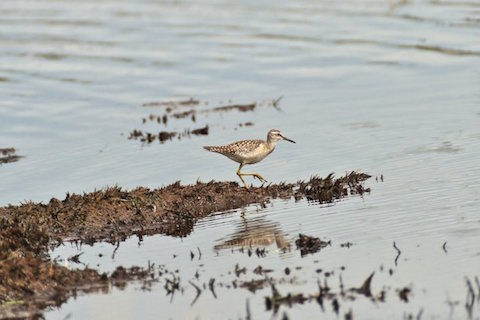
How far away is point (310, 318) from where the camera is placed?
11672 mm

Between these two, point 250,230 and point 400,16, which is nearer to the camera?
point 250,230

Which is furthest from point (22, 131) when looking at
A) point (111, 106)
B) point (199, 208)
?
point (199, 208)

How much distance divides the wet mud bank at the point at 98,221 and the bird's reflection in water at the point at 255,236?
0.89 meters

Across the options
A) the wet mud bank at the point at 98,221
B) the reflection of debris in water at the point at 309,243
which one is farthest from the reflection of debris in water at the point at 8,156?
the reflection of debris in water at the point at 309,243

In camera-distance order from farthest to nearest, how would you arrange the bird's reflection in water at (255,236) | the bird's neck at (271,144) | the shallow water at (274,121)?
1. the bird's neck at (271,144)
2. the bird's reflection in water at (255,236)
3. the shallow water at (274,121)

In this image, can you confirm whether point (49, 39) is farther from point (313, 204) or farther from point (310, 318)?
point (310, 318)

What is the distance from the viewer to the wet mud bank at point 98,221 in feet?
44.0

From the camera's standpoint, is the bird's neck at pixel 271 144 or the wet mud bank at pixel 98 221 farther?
the bird's neck at pixel 271 144

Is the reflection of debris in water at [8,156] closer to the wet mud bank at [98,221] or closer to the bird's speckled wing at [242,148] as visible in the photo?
the bird's speckled wing at [242,148]

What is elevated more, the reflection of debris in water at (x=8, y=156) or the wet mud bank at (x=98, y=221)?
the reflection of debris in water at (x=8, y=156)

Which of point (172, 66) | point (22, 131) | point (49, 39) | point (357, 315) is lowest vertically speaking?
point (357, 315)

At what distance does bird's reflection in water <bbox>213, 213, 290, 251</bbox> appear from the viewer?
15.2 metres

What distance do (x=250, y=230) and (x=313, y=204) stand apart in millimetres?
1818

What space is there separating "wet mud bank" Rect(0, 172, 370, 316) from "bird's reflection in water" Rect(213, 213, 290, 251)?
89cm
